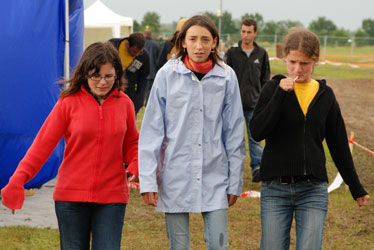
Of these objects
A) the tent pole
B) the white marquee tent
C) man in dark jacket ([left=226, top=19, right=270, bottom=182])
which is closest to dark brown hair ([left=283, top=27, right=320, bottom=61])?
the tent pole

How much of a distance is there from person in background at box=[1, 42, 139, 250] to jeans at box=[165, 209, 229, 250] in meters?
0.33

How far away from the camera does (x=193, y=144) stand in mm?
3887

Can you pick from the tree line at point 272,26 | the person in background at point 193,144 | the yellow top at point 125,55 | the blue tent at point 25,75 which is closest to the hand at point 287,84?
the person in background at point 193,144

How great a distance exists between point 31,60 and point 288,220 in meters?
4.15

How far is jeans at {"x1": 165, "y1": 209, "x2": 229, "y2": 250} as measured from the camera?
12.4 feet

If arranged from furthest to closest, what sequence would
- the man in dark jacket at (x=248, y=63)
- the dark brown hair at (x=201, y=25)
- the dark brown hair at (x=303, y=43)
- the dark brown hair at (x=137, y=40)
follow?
1. the dark brown hair at (x=137, y=40)
2. the man in dark jacket at (x=248, y=63)
3. the dark brown hair at (x=201, y=25)
4. the dark brown hair at (x=303, y=43)

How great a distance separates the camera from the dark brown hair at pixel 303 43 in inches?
149

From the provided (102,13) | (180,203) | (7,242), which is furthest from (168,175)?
(102,13)

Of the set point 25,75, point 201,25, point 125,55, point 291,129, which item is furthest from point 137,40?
point 291,129

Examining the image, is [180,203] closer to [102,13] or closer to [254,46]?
[254,46]

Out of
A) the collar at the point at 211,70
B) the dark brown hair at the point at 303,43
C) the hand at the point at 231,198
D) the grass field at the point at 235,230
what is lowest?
the grass field at the point at 235,230

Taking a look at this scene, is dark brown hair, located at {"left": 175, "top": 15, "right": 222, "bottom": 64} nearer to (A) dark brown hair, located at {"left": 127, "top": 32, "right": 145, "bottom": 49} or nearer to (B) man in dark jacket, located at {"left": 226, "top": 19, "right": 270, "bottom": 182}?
(B) man in dark jacket, located at {"left": 226, "top": 19, "right": 270, "bottom": 182}

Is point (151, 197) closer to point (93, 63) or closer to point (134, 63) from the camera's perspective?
point (93, 63)

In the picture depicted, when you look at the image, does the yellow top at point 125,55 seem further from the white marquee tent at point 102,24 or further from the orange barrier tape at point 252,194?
the white marquee tent at point 102,24
